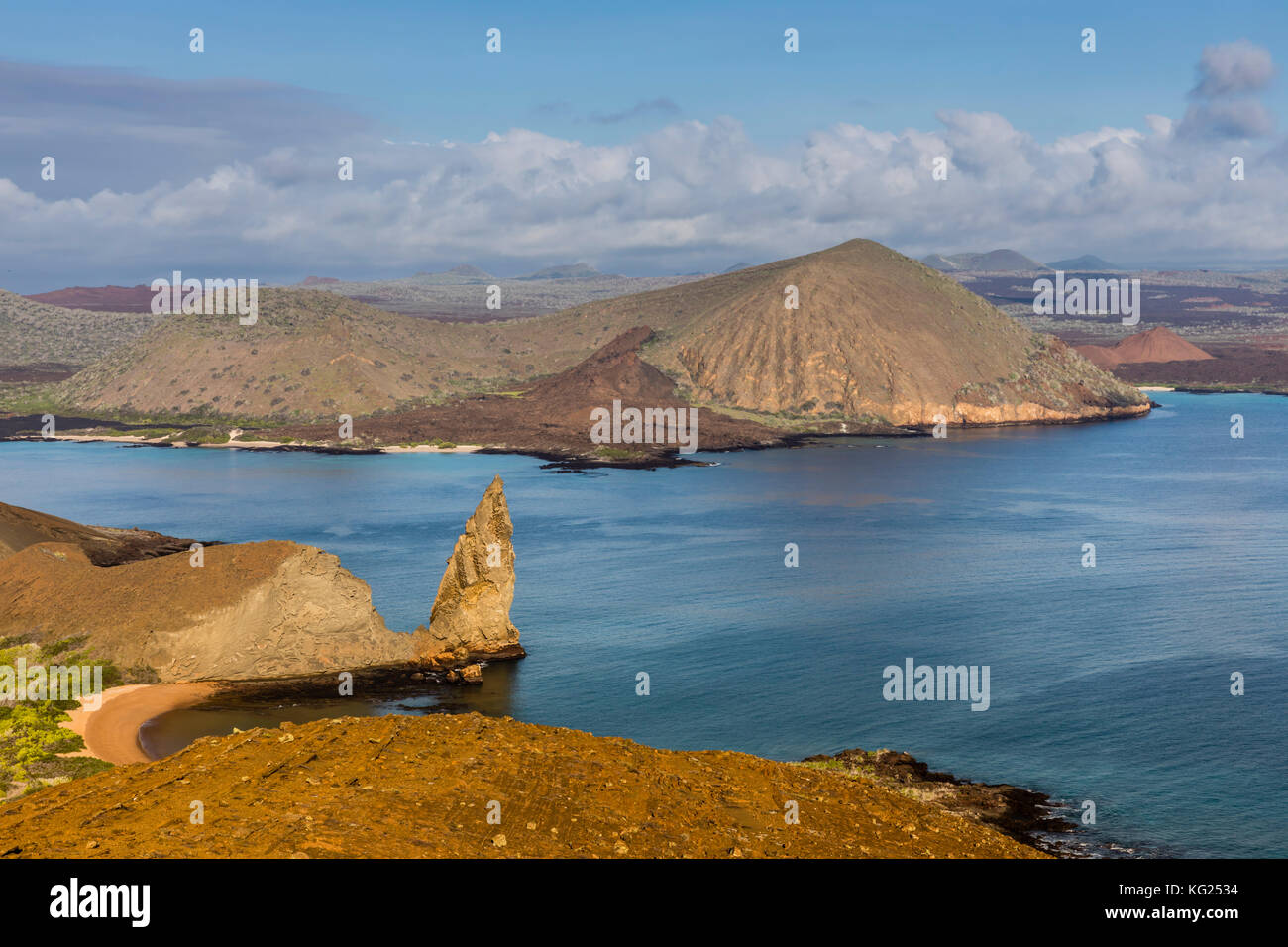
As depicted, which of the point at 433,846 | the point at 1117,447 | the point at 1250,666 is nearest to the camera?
the point at 433,846

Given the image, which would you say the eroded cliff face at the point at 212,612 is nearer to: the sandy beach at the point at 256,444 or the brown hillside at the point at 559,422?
the brown hillside at the point at 559,422

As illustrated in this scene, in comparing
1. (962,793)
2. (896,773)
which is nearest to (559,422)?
(896,773)

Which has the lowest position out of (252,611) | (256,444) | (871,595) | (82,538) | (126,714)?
(126,714)

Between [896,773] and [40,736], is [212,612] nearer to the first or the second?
[40,736]

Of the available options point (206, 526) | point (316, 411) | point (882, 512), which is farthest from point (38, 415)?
point (882, 512)

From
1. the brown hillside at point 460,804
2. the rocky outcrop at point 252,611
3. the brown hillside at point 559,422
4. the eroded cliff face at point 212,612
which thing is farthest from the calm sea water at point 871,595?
the brown hillside at point 559,422

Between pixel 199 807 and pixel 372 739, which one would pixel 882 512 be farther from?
pixel 199 807
